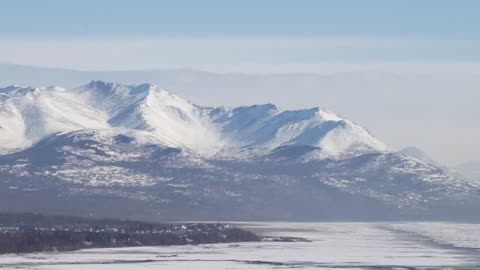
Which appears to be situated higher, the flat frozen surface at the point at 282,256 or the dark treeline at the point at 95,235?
the dark treeline at the point at 95,235

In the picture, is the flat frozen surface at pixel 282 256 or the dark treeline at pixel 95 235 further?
the dark treeline at pixel 95 235

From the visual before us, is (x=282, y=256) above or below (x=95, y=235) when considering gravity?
below

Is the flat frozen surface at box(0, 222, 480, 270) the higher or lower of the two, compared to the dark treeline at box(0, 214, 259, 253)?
lower

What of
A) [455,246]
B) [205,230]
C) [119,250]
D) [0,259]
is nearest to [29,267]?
[0,259]

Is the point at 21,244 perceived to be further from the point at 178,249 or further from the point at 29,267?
the point at 29,267

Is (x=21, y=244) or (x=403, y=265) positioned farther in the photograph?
(x=21, y=244)

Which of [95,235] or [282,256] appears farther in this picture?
[95,235]

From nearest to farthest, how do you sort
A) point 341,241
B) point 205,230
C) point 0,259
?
point 0,259
point 341,241
point 205,230

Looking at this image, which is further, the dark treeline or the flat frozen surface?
the dark treeline
